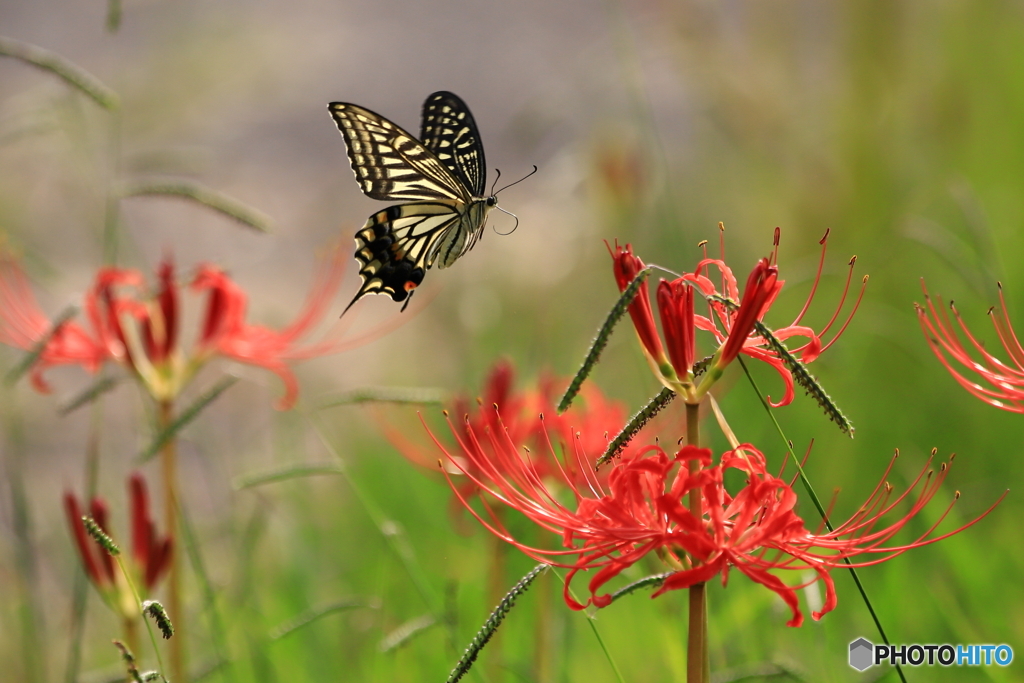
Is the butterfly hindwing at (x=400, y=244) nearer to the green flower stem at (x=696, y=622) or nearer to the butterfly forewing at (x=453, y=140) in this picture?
the butterfly forewing at (x=453, y=140)

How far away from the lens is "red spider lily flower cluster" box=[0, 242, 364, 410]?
2.13 meters

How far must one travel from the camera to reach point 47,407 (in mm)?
5547

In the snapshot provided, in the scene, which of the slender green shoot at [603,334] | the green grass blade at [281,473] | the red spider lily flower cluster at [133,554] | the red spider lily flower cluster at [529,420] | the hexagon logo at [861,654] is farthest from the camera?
the red spider lily flower cluster at [529,420]

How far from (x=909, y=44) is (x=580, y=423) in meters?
2.69

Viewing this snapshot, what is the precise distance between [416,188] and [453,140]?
0.60ft

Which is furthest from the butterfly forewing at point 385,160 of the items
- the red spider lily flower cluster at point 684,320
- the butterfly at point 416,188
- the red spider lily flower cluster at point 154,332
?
the red spider lily flower cluster at point 684,320

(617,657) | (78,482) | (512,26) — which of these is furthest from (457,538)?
(512,26)

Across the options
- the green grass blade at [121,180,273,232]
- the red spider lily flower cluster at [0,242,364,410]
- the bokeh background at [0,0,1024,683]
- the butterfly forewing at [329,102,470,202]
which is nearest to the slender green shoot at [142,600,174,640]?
the bokeh background at [0,0,1024,683]

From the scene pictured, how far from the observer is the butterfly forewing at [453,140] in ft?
8.02

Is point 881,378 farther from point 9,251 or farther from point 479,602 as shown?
point 9,251

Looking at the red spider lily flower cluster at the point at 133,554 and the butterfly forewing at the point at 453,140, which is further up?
the butterfly forewing at the point at 453,140

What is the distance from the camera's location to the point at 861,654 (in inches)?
82.1

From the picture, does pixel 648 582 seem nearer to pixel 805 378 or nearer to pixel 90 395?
pixel 805 378

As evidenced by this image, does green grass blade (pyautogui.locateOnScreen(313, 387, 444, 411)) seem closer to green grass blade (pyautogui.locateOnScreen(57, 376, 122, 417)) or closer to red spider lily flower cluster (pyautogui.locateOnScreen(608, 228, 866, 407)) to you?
green grass blade (pyautogui.locateOnScreen(57, 376, 122, 417))
